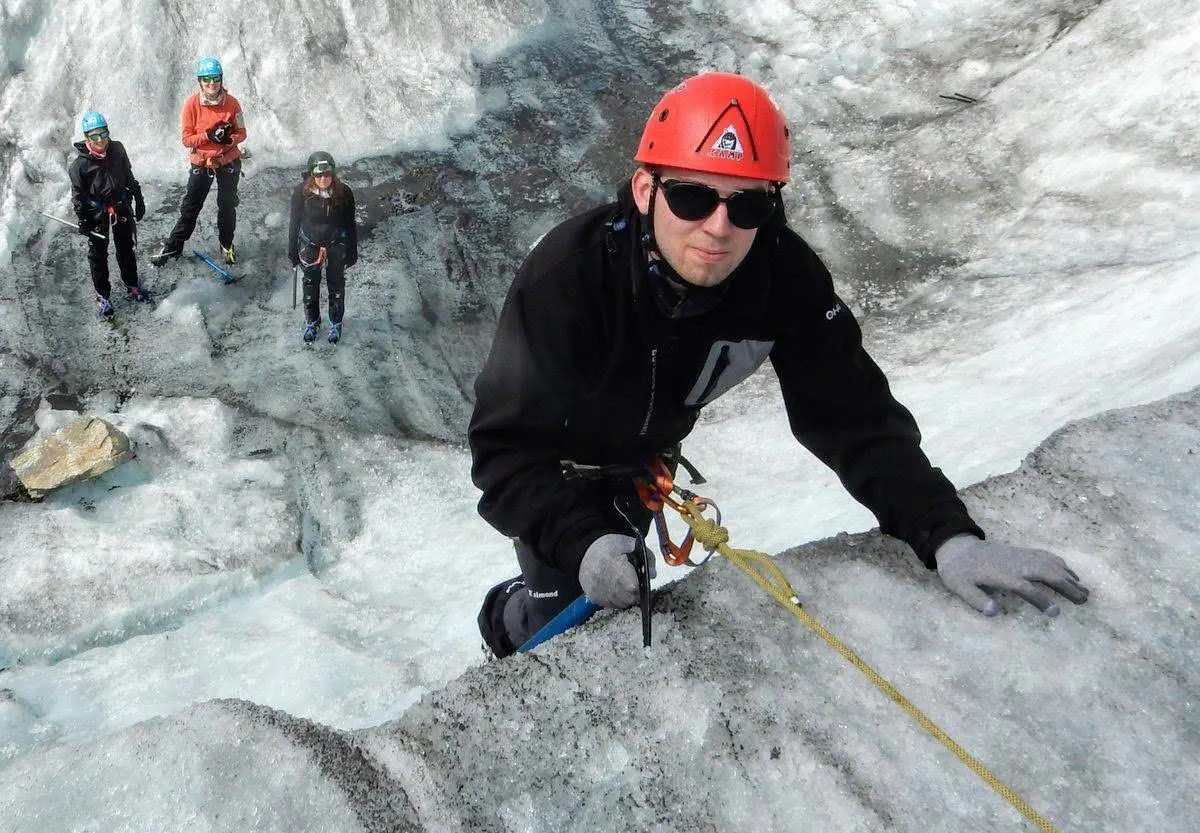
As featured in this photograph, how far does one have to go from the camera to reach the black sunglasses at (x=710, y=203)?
6.38 feet

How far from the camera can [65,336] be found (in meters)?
6.62

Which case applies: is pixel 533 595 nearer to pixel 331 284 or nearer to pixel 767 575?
pixel 767 575

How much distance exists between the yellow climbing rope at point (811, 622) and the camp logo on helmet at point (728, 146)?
85 centimetres

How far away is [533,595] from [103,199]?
5424 mm

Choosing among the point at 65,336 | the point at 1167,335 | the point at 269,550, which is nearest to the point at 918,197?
the point at 1167,335

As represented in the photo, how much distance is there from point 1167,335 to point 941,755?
3.63m

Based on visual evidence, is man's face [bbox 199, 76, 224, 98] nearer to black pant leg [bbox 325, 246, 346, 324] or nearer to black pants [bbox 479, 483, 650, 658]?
black pant leg [bbox 325, 246, 346, 324]

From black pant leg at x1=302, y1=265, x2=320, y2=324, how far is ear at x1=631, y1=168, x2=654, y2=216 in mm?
4798

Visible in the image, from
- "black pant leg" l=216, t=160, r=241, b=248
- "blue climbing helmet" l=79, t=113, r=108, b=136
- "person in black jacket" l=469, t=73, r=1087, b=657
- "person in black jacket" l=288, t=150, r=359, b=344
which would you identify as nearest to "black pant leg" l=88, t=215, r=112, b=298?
"blue climbing helmet" l=79, t=113, r=108, b=136

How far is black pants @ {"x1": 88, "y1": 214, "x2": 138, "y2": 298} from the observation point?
659 cm

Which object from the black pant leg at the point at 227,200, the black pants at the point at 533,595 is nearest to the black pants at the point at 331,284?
the black pant leg at the point at 227,200

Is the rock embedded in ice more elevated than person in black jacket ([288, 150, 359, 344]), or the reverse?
person in black jacket ([288, 150, 359, 344])

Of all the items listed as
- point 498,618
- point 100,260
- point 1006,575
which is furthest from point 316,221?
point 1006,575

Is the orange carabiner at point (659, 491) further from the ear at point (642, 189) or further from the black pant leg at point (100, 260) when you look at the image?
the black pant leg at point (100, 260)
